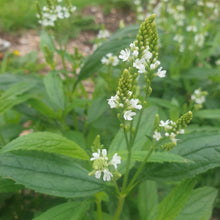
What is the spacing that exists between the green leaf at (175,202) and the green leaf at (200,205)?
361 millimetres

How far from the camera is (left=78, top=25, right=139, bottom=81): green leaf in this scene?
2658 millimetres

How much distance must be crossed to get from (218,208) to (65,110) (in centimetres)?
235

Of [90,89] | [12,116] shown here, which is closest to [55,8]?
[12,116]

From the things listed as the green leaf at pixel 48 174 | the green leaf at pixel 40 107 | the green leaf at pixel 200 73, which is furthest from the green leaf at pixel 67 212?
the green leaf at pixel 200 73

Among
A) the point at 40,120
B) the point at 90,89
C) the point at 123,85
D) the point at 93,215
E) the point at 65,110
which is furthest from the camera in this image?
the point at 90,89

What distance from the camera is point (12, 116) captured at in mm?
3502

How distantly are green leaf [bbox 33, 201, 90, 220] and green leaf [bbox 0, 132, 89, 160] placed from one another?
38 cm

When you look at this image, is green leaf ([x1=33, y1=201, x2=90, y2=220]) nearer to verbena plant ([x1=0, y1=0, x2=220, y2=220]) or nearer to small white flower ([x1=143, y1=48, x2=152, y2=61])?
verbena plant ([x1=0, y1=0, x2=220, y2=220])

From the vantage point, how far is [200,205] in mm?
2223

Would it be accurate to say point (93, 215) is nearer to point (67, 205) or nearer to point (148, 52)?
point (67, 205)

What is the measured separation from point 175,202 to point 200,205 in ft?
1.43

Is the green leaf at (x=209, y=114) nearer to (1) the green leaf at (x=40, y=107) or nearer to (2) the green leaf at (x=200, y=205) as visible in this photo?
(2) the green leaf at (x=200, y=205)

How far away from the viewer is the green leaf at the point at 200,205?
2186 mm

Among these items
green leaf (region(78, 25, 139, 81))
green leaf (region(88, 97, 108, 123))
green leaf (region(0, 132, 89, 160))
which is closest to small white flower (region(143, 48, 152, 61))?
green leaf (region(0, 132, 89, 160))
